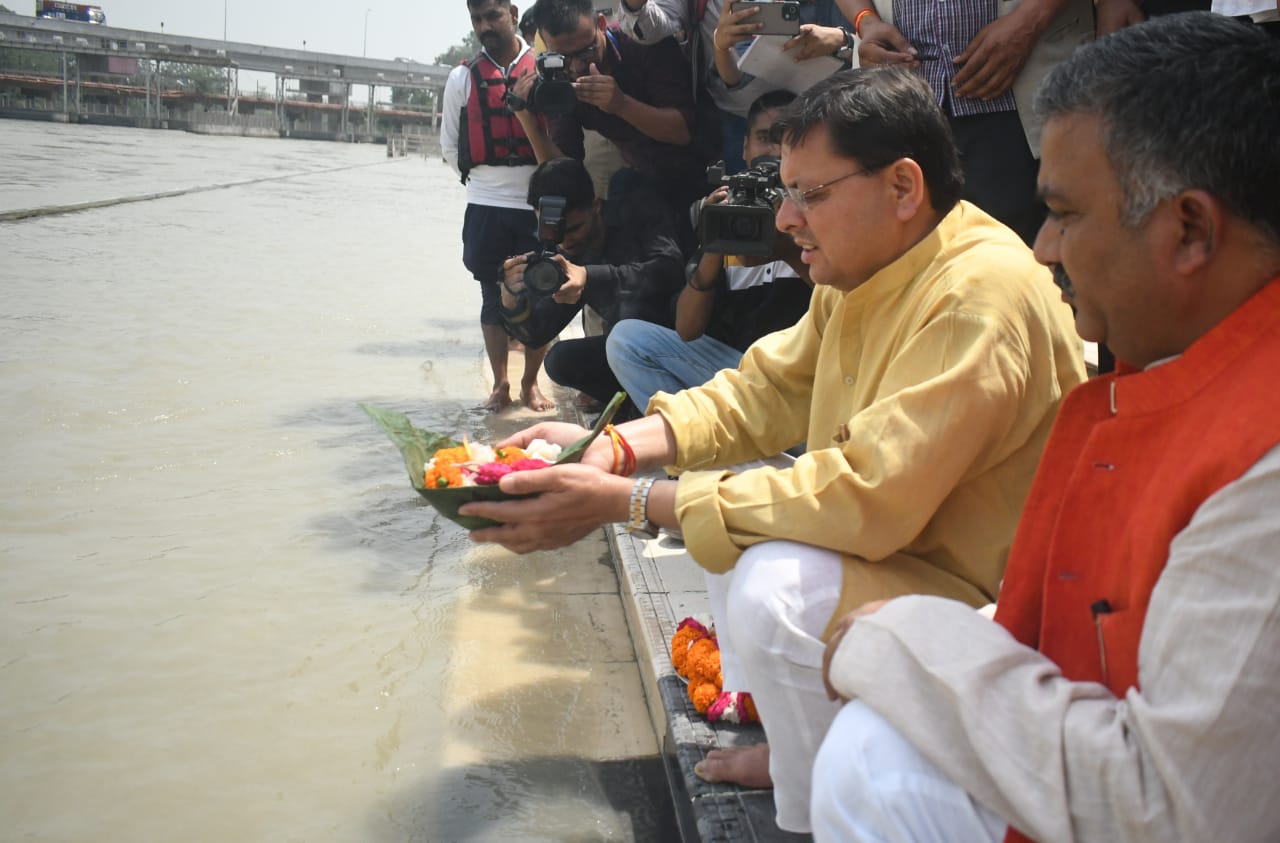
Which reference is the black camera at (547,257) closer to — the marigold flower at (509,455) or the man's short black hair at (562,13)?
the man's short black hair at (562,13)

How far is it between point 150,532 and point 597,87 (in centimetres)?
224

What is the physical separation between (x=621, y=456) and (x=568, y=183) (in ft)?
8.45

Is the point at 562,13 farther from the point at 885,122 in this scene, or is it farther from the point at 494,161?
the point at 885,122

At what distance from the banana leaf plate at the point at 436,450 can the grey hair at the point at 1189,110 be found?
1.10 metres

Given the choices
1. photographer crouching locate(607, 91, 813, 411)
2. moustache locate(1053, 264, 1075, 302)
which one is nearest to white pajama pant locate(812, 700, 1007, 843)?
moustache locate(1053, 264, 1075, 302)

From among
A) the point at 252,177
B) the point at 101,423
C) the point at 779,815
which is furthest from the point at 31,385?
the point at 252,177

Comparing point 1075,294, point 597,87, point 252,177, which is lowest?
point 252,177

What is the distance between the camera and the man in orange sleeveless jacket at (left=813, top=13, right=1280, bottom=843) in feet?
3.55

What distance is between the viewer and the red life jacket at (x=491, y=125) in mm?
5812

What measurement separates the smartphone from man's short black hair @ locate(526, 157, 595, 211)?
1333mm

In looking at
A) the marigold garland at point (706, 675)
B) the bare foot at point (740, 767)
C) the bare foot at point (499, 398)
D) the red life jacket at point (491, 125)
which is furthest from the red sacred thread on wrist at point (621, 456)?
the bare foot at point (499, 398)

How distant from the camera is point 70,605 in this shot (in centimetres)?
341

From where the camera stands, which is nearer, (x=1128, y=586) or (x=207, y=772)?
(x=1128, y=586)

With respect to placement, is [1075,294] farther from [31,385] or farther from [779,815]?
[31,385]
